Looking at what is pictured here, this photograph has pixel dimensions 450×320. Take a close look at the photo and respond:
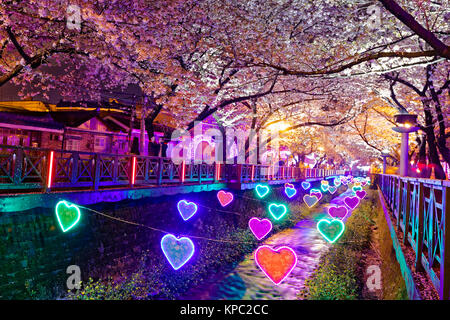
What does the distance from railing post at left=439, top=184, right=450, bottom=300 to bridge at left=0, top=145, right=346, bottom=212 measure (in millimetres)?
7831

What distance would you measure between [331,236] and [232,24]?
9.55 m

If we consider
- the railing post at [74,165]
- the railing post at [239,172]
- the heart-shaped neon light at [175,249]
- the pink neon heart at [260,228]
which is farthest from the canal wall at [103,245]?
the railing post at [239,172]

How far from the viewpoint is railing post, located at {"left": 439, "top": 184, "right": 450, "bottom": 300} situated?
3193mm

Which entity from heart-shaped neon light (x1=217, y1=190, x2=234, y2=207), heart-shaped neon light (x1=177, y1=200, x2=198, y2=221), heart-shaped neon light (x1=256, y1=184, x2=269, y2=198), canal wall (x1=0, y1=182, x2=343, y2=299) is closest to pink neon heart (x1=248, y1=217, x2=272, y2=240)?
canal wall (x1=0, y1=182, x2=343, y2=299)

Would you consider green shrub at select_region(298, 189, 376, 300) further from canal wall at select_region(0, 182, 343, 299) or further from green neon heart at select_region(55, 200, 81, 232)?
green neon heart at select_region(55, 200, 81, 232)

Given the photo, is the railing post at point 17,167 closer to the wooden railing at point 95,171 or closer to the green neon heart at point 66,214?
the wooden railing at point 95,171

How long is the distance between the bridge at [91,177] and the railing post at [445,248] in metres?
7.83

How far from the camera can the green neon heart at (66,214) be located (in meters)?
8.12

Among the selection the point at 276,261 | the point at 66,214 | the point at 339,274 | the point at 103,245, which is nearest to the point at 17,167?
the point at 66,214

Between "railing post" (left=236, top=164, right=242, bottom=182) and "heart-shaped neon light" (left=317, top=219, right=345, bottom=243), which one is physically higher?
A: "railing post" (left=236, top=164, right=242, bottom=182)

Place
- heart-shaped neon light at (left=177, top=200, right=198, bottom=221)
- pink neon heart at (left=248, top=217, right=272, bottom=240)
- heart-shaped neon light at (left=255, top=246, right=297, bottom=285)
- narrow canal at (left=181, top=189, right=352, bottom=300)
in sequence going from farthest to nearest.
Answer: heart-shaped neon light at (left=177, top=200, right=198, bottom=221) → pink neon heart at (left=248, top=217, right=272, bottom=240) → narrow canal at (left=181, top=189, right=352, bottom=300) → heart-shaped neon light at (left=255, top=246, right=297, bottom=285)

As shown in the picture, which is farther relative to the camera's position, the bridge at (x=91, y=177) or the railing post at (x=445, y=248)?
the bridge at (x=91, y=177)

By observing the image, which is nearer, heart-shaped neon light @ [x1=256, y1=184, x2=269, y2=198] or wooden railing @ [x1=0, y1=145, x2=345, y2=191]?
wooden railing @ [x1=0, y1=145, x2=345, y2=191]
